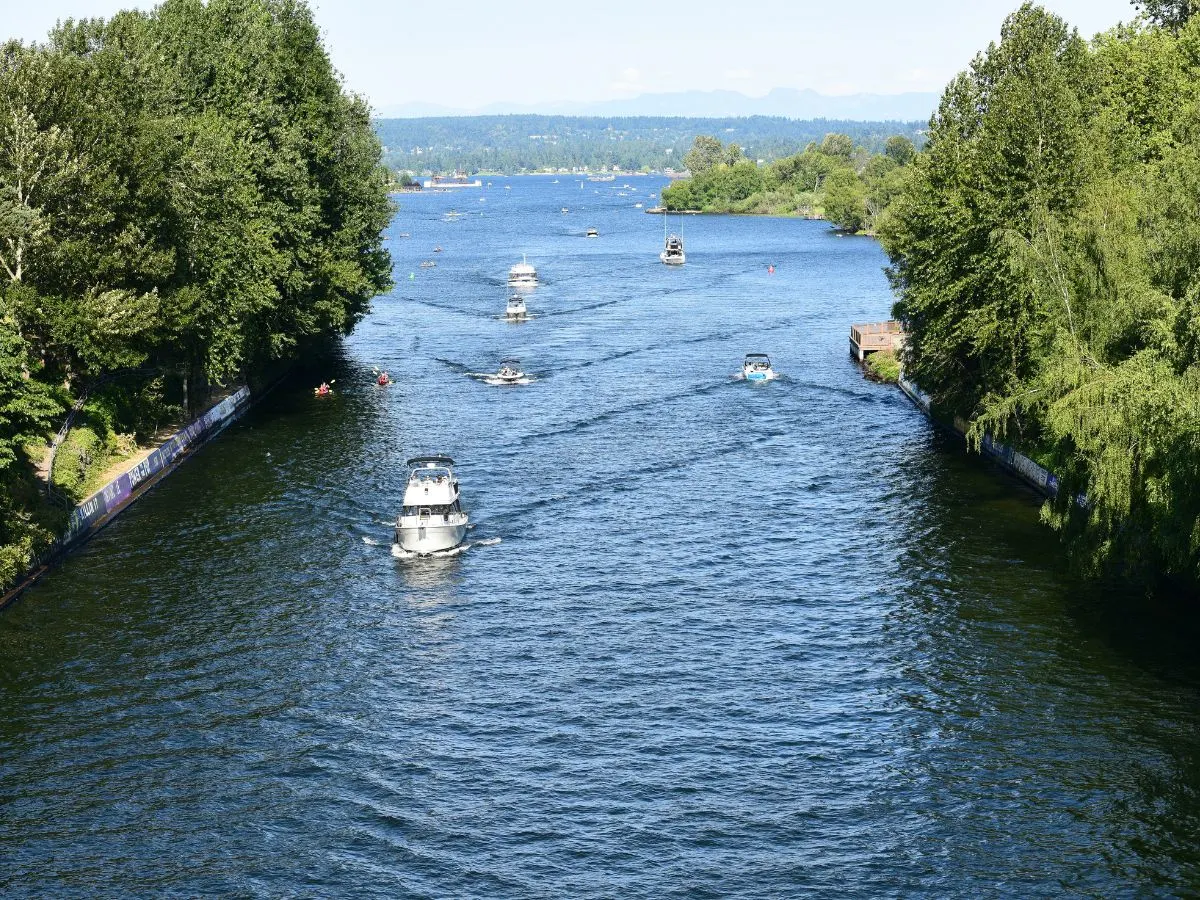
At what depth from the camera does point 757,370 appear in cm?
11294

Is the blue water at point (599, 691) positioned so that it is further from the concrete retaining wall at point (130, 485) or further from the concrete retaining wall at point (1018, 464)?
the concrete retaining wall at point (1018, 464)

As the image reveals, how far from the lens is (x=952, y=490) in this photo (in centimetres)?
7912

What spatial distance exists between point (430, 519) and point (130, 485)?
21.1m

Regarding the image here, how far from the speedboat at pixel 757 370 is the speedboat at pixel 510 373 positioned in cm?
1909

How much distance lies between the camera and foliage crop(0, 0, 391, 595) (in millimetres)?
76625

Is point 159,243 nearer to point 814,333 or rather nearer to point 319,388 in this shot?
point 319,388

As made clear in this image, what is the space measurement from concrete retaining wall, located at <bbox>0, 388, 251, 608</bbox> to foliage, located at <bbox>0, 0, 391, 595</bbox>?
2.53 metres

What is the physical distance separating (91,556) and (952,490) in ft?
157

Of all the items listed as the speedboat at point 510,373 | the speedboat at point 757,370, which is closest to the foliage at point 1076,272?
the speedboat at point 757,370

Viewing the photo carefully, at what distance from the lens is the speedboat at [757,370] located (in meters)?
113

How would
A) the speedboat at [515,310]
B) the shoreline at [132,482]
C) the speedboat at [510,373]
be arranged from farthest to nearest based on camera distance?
the speedboat at [515,310], the speedboat at [510,373], the shoreline at [132,482]

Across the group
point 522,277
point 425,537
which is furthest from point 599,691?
point 522,277

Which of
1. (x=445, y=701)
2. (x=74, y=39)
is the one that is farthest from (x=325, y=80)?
(x=445, y=701)

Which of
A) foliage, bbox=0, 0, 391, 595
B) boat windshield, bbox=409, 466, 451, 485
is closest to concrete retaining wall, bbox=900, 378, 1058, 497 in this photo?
boat windshield, bbox=409, 466, 451, 485
